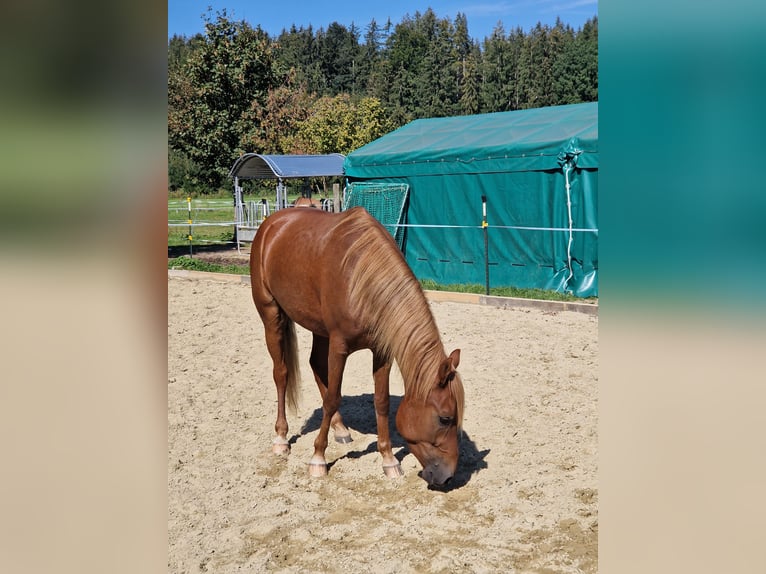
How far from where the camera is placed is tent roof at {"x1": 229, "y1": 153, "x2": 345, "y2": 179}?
580 inches

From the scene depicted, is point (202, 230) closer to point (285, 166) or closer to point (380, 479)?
point (285, 166)

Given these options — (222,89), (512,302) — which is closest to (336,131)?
(222,89)

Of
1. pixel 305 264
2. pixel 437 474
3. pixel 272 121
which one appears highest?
pixel 272 121

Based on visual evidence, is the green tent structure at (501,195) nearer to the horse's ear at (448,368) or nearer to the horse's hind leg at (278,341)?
the horse's hind leg at (278,341)

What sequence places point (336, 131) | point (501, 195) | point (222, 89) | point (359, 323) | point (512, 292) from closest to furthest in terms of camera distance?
point (359, 323) → point (512, 292) → point (501, 195) → point (222, 89) → point (336, 131)

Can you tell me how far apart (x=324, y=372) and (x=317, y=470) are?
847 mm

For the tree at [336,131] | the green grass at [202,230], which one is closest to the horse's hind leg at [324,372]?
the green grass at [202,230]

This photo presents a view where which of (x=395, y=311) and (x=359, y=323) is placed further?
(x=359, y=323)

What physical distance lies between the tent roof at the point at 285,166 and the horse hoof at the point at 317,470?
36.4ft

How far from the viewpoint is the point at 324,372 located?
473cm
